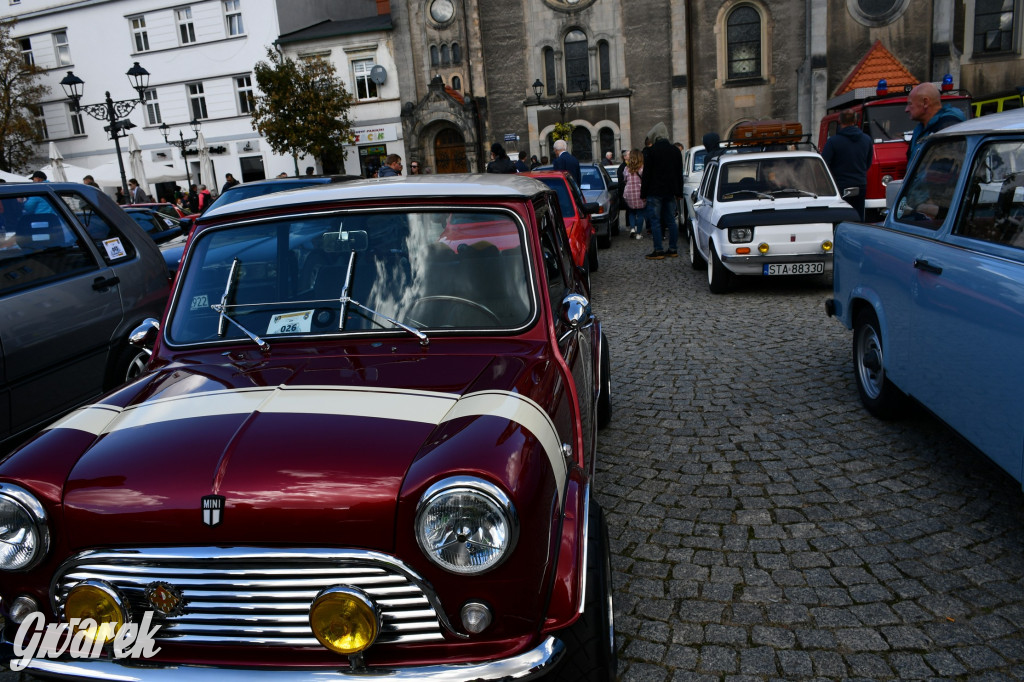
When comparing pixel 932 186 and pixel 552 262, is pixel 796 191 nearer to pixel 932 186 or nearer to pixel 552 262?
pixel 932 186

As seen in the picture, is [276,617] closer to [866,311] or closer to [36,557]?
[36,557]

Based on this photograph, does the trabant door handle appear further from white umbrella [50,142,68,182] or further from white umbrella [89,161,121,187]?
white umbrella [89,161,121,187]

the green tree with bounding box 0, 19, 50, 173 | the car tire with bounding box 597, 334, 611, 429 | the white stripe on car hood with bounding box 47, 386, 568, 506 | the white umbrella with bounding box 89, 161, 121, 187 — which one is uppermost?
the green tree with bounding box 0, 19, 50, 173

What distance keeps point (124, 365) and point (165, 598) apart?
376 centimetres

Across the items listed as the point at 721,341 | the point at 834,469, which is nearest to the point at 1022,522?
the point at 834,469

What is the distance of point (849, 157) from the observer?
34.5 ft

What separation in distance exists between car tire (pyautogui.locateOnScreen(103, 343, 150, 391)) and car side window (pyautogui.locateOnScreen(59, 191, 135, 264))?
0.68 meters

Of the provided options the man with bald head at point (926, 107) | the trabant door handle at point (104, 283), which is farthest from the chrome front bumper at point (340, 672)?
the man with bald head at point (926, 107)

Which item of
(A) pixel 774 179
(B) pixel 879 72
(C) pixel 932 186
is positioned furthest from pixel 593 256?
(B) pixel 879 72

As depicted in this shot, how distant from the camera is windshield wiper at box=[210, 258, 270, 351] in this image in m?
3.00

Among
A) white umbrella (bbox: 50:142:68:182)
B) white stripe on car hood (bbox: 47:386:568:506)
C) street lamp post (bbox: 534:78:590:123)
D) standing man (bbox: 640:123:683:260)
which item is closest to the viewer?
white stripe on car hood (bbox: 47:386:568:506)

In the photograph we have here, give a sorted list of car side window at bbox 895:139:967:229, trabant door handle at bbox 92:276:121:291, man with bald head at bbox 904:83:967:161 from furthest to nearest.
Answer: man with bald head at bbox 904:83:967:161 → trabant door handle at bbox 92:276:121:291 → car side window at bbox 895:139:967:229

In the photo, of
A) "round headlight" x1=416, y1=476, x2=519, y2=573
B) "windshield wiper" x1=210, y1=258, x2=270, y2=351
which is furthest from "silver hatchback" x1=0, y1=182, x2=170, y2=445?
"round headlight" x1=416, y1=476, x2=519, y2=573

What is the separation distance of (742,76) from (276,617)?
3758 cm
